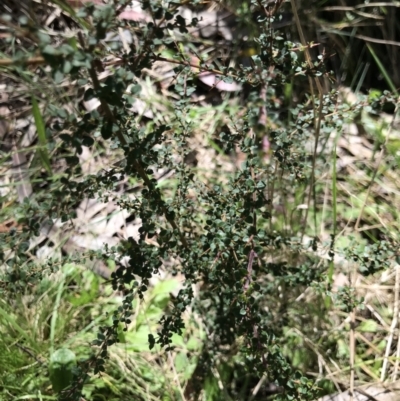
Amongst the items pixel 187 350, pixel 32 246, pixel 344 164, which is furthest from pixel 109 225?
pixel 344 164

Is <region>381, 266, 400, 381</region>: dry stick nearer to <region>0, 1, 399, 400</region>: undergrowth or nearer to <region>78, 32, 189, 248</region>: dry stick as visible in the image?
<region>0, 1, 399, 400</region>: undergrowth

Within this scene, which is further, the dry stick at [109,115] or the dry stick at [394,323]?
the dry stick at [394,323]

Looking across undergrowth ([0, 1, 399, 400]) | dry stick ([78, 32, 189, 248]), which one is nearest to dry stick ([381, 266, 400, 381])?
undergrowth ([0, 1, 399, 400])

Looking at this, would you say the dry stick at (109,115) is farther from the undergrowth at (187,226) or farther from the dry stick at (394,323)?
the dry stick at (394,323)

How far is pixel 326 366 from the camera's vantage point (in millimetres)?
1390

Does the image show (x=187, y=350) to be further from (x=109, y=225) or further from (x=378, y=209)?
(x=378, y=209)

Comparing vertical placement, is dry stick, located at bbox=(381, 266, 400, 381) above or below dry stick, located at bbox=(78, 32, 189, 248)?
below

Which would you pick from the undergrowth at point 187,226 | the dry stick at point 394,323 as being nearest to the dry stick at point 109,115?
the undergrowth at point 187,226

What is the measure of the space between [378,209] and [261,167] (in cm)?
81

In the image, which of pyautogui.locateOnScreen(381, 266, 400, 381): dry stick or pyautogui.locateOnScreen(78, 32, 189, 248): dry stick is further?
pyautogui.locateOnScreen(381, 266, 400, 381): dry stick

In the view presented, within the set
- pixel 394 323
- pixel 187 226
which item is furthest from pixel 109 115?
pixel 394 323

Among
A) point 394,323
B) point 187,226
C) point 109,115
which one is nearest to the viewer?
point 109,115

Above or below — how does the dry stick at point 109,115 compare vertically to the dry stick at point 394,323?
above

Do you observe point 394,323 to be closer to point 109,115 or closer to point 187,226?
point 187,226
